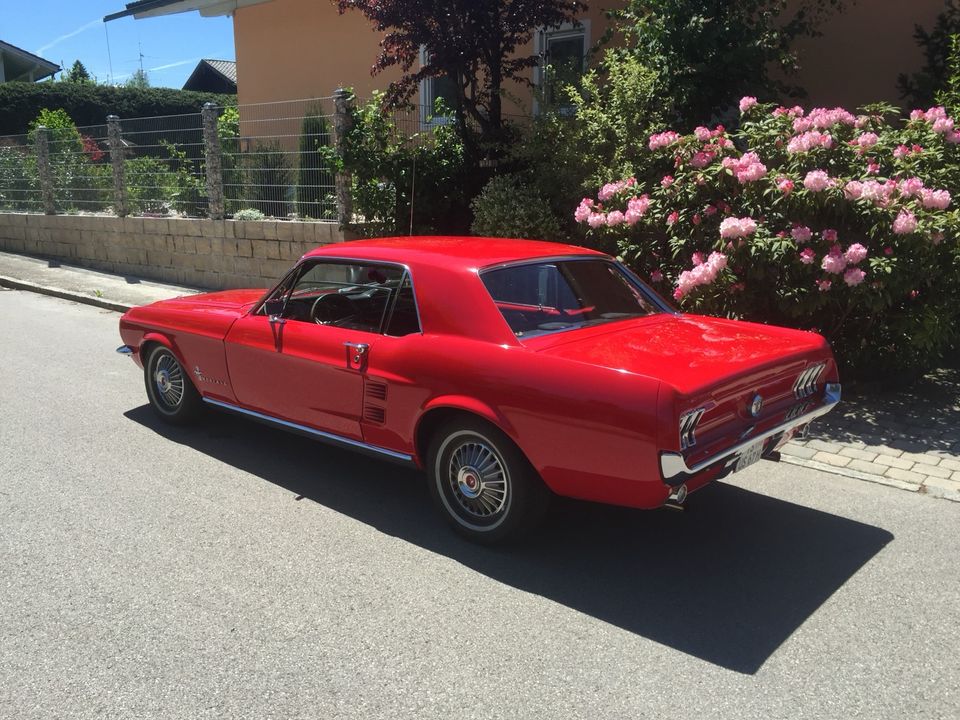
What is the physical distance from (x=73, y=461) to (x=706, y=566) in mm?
3817

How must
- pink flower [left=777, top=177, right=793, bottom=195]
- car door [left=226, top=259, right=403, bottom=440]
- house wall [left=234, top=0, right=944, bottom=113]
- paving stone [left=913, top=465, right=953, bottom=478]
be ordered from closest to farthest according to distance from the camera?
car door [left=226, top=259, right=403, bottom=440] < paving stone [left=913, top=465, right=953, bottom=478] < pink flower [left=777, top=177, right=793, bottom=195] < house wall [left=234, top=0, right=944, bottom=113]

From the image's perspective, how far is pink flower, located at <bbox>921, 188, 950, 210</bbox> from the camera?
5.39 meters

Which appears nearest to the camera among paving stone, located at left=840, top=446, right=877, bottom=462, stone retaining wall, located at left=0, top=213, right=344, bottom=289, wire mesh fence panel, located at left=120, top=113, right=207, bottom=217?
paving stone, located at left=840, top=446, right=877, bottom=462

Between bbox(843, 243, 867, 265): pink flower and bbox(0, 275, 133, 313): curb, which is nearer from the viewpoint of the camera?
bbox(843, 243, 867, 265): pink flower

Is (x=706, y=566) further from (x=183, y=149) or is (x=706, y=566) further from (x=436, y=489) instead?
(x=183, y=149)

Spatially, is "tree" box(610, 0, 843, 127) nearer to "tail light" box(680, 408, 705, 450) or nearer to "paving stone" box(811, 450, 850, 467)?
"paving stone" box(811, 450, 850, 467)

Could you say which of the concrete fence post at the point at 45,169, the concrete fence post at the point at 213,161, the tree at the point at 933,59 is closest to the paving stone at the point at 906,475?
the tree at the point at 933,59

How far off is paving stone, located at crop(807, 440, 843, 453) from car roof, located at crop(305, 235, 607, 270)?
6.74ft

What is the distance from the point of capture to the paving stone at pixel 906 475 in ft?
15.8

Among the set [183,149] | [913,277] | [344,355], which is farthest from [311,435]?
[183,149]

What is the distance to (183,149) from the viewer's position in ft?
40.5

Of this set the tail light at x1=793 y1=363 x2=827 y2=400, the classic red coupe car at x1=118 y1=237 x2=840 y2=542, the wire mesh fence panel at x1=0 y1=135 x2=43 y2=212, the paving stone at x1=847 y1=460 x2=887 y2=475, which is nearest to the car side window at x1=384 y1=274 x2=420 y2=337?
the classic red coupe car at x1=118 y1=237 x2=840 y2=542

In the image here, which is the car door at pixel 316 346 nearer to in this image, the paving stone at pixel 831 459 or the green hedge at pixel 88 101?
the paving stone at pixel 831 459

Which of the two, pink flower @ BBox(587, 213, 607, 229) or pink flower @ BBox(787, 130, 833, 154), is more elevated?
pink flower @ BBox(787, 130, 833, 154)
